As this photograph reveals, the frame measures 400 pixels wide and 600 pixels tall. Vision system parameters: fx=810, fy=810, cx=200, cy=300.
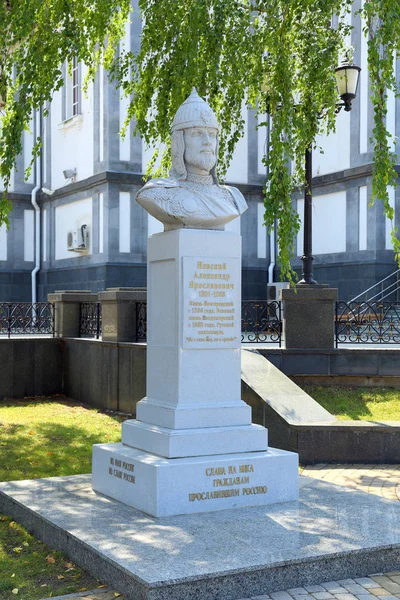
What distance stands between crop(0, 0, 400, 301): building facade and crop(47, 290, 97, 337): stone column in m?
4.07

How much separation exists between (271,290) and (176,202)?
17195 millimetres

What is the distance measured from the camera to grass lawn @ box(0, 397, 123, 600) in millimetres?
5461

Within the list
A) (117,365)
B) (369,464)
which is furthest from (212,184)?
(117,365)

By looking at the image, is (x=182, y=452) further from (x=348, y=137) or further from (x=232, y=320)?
(x=348, y=137)

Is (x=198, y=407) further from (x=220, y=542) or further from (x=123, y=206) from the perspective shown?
(x=123, y=206)

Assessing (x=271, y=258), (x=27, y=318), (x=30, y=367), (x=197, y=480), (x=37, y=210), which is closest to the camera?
(x=197, y=480)

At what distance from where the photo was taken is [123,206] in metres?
22.4

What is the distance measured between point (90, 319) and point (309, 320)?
4.93 m

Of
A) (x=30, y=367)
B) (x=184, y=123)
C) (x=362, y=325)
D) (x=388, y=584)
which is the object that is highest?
(x=184, y=123)

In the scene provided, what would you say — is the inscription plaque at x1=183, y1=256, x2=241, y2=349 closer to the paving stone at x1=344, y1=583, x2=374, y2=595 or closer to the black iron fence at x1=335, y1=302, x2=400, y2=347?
the paving stone at x1=344, y1=583, x2=374, y2=595

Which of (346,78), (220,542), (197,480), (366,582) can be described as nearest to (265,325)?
(346,78)

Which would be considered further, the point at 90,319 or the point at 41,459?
the point at 90,319

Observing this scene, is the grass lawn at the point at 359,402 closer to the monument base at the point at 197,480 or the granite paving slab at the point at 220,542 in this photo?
the granite paving slab at the point at 220,542

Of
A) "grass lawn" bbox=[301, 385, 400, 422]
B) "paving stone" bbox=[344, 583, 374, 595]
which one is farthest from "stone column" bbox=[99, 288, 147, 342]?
"paving stone" bbox=[344, 583, 374, 595]
